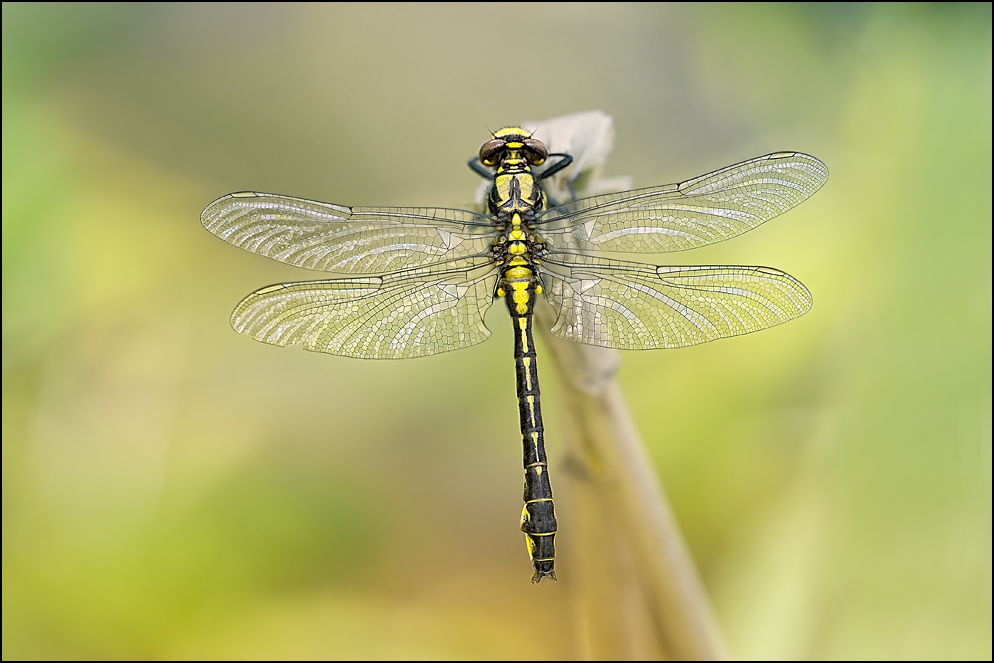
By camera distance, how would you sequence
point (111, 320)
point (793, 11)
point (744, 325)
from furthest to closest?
point (793, 11), point (111, 320), point (744, 325)

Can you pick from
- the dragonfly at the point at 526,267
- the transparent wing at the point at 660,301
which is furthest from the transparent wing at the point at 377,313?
the transparent wing at the point at 660,301

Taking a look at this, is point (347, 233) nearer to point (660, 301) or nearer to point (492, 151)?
point (492, 151)

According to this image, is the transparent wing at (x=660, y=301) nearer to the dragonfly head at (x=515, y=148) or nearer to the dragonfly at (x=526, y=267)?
the dragonfly at (x=526, y=267)

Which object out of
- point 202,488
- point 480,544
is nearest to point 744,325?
point 480,544

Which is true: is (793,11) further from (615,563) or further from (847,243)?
(615,563)

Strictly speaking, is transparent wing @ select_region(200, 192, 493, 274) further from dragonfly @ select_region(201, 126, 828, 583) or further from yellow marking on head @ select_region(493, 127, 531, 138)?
yellow marking on head @ select_region(493, 127, 531, 138)

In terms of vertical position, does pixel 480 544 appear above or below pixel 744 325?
below
